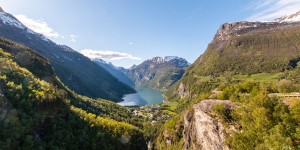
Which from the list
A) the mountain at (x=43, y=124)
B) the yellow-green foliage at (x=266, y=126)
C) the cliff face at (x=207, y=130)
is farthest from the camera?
the mountain at (x=43, y=124)

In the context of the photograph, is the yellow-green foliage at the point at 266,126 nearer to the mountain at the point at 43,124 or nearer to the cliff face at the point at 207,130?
the cliff face at the point at 207,130

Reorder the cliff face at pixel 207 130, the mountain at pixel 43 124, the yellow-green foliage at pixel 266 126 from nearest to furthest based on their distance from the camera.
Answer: the yellow-green foliage at pixel 266 126 → the cliff face at pixel 207 130 → the mountain at pixel 43 124

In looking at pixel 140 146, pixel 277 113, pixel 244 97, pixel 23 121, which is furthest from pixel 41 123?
pixel 277 113

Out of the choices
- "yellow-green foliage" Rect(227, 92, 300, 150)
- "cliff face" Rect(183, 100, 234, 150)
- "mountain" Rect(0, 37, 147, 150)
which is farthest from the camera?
"mountain" Rect(0, 37, 147, 150)

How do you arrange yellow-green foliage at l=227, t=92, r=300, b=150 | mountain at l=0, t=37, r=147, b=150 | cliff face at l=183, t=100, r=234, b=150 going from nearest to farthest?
yellow-green foliage at l=227, t=92, r=300, b=150
cliff face at l=183, t=100, r=234, b=150
mountain at l=0, t=37, r=147, b=150

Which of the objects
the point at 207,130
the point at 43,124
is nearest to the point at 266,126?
the point at 207,130

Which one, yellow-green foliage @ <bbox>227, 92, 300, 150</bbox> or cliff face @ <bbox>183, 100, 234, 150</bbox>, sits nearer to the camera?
yellow-green foliage @ <bbox>227, 92, 300, 150</bbox>

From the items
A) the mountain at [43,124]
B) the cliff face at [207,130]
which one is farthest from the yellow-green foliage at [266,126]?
the mountain at [43,124]

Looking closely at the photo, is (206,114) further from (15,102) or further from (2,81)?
(2,81)

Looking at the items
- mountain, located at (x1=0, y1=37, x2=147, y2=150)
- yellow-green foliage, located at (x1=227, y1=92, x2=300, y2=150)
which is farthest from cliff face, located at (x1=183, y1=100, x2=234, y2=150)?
mountain, located at (x1=0, y1=37, x2=147, y2=150)

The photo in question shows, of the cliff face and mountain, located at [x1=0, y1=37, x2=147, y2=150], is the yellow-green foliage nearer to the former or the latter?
the cliff face
